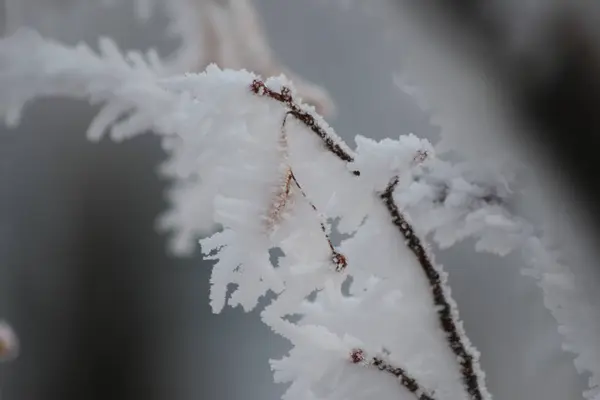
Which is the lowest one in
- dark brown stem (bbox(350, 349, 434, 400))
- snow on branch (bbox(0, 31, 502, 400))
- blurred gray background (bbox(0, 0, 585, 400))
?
dark brown stem (bbox(350, 349, 434, 400))

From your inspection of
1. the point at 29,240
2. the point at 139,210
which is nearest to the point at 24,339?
the point at 29,240

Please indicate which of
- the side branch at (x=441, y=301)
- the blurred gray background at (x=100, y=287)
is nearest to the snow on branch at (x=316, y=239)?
the side branch at (x=441, y=301)

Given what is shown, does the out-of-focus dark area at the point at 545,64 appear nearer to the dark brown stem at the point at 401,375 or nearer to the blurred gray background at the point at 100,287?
the dark brown stem at the point at 401,375

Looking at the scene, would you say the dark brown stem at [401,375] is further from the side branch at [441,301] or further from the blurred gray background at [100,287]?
the blurred gray background at [100,287]

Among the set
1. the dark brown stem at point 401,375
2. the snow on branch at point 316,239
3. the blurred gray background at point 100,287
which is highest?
the blurred gray background at point 100,287

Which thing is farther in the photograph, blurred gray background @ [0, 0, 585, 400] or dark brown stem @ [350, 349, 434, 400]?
blurred gray background @ [0, 0, 585, 400]

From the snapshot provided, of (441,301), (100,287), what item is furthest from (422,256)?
(100,287)

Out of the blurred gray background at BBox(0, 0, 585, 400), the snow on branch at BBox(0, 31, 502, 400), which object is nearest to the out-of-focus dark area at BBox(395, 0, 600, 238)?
the snow on branch at BBox(0, 31, 502, 400)

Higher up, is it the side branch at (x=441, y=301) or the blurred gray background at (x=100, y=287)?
the blurred gray background at (x=100, y=287)

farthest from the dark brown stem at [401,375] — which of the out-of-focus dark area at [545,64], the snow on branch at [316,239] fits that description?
the out-of-focus dark area at [545,64]

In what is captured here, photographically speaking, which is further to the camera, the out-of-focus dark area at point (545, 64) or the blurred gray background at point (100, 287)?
the blurred gray background at point (100, 287)

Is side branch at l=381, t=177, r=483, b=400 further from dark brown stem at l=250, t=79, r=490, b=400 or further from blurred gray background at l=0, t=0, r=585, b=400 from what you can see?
blurred gray background at l=0, t=0, r=585, b=400
